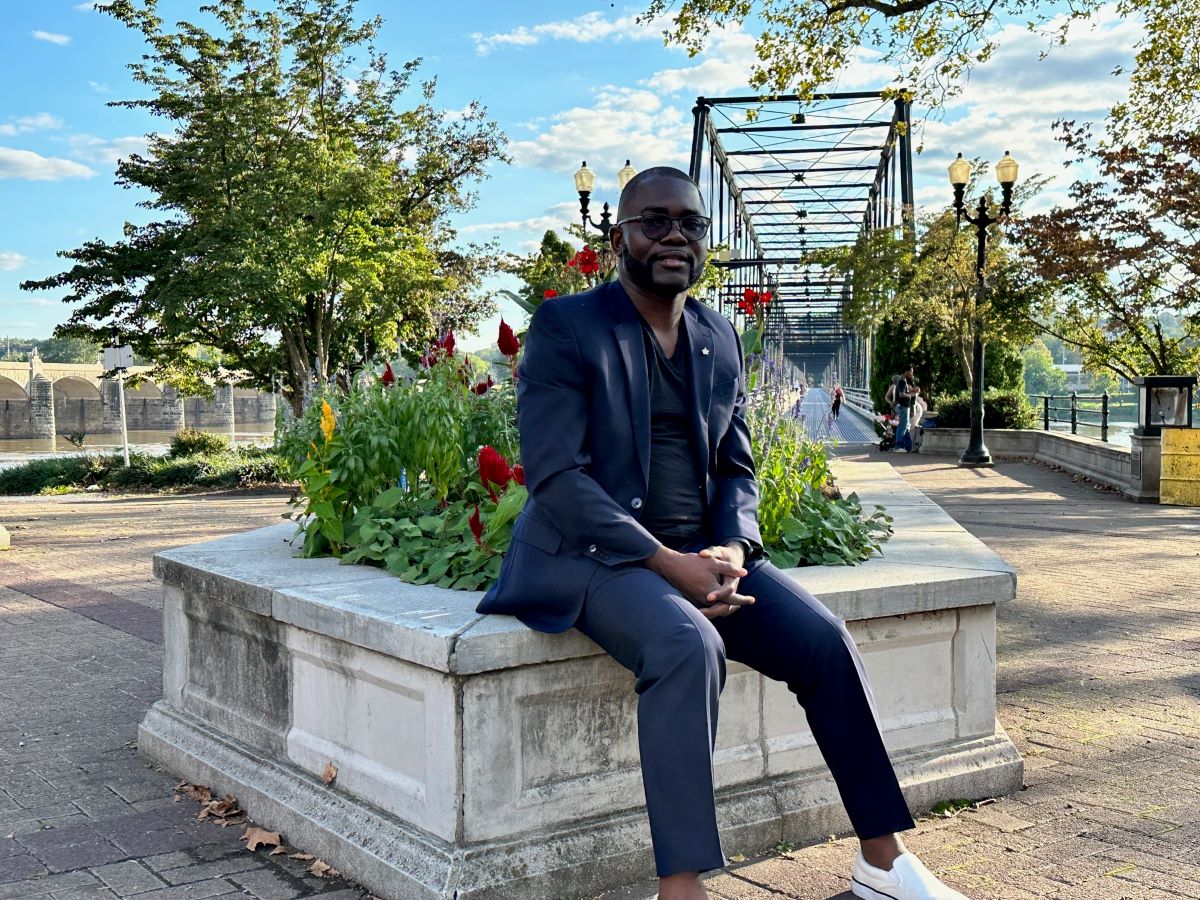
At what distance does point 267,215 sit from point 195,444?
7765mm

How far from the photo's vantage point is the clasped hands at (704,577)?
2900 millimetres

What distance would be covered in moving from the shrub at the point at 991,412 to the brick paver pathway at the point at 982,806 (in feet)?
47.3

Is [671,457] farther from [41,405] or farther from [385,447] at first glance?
[41,405]

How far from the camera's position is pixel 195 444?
26.5 m

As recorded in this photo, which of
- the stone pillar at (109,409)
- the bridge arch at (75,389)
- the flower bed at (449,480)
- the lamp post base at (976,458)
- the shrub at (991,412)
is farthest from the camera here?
the bridge arch at (75,389)

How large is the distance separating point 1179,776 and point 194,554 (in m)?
3.74

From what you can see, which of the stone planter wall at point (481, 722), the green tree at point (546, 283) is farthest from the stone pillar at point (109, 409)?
the stone planter wall at point (481, 722)

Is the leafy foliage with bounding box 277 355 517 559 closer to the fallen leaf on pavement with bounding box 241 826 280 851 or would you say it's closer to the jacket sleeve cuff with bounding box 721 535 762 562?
the fallen leaf on pavement with bounding box 241 826 280 851

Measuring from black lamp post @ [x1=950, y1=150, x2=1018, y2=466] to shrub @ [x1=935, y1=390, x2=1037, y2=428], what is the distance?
9.07 ft

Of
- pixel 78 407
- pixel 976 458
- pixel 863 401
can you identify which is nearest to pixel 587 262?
pixel 976 458

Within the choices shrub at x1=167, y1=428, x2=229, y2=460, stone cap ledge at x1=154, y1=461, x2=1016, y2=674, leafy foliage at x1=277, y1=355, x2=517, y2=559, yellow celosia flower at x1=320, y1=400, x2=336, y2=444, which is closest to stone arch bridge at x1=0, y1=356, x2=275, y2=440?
shrub at x1=167, y1=428, x2=229, y2=460

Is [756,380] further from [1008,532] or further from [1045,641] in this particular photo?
[1008,532]

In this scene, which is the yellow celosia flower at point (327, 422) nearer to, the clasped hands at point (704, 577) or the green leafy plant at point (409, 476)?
the green leafy plant at point (409, 476)

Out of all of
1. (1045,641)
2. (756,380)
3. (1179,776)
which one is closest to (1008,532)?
(1045,641)
